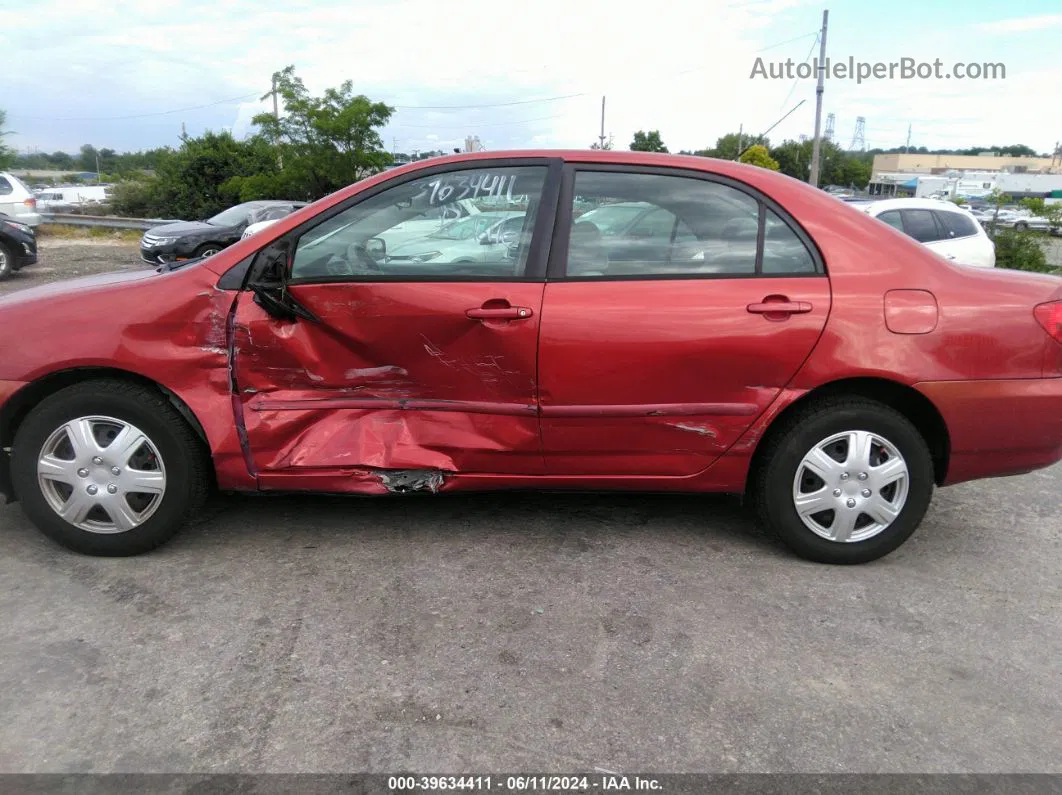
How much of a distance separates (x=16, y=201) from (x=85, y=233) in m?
8.61

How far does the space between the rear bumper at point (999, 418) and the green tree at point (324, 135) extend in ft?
85.1

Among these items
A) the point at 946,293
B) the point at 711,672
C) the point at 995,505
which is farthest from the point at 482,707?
the point at 995,505

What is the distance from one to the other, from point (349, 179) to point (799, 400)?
27.3 meters

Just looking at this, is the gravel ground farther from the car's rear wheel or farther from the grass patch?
the car's rear wheel

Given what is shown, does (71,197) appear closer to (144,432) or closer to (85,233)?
(85,233)

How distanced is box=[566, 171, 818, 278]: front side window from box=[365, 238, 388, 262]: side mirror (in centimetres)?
77

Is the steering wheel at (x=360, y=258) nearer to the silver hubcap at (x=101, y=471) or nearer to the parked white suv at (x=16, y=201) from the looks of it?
the silver hubcap at (x=101, y=471)

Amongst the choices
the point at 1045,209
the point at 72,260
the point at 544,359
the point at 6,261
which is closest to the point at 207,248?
the point at 6,261

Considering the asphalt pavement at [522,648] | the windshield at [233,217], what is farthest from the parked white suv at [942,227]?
the windshield at [233,217]

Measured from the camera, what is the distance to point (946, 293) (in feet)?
10.5

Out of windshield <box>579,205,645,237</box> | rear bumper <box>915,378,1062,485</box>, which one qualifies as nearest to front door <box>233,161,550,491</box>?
windshield <box>579,205,645,237</box>

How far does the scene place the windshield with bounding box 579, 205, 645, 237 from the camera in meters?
3.30

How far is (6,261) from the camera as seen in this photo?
13.1 m

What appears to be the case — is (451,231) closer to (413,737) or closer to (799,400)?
(799,400)
